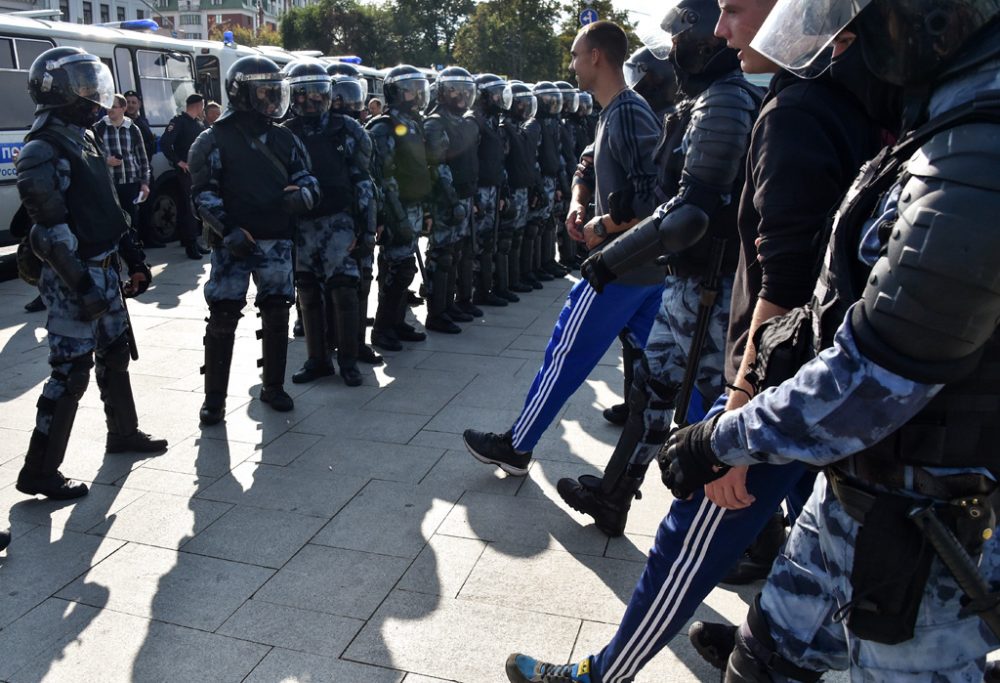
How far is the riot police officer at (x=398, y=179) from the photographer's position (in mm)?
6227

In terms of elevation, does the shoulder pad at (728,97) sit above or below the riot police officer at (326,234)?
above

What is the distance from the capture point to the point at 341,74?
5.98 meters

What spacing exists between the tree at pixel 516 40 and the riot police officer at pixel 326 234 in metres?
33.4

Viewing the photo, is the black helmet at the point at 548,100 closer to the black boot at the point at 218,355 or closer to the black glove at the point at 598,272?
the black boot at the point at 218,355

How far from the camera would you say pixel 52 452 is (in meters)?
3.86

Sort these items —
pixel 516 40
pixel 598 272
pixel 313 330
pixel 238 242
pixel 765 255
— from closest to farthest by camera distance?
pixel 765 255, pixel 598 272, pixel 238 242, pixel 313 330, pixel 516 40

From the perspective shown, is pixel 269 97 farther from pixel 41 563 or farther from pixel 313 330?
pixel 41 563

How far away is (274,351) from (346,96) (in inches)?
70.7

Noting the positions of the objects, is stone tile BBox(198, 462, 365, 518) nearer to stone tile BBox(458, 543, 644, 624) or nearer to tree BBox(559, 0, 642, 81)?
stone tile BBox(458, 543, 644, 624)

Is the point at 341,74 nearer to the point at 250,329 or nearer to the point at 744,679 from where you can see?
the point at 250,329

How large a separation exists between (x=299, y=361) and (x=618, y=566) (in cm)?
354

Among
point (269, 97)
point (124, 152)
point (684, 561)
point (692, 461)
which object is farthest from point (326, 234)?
point (124, 152)

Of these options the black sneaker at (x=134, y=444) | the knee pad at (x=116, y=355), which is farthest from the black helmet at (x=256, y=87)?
the black sneaker at (x=134, y=444)

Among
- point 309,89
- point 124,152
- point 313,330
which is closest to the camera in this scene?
point 309,89
